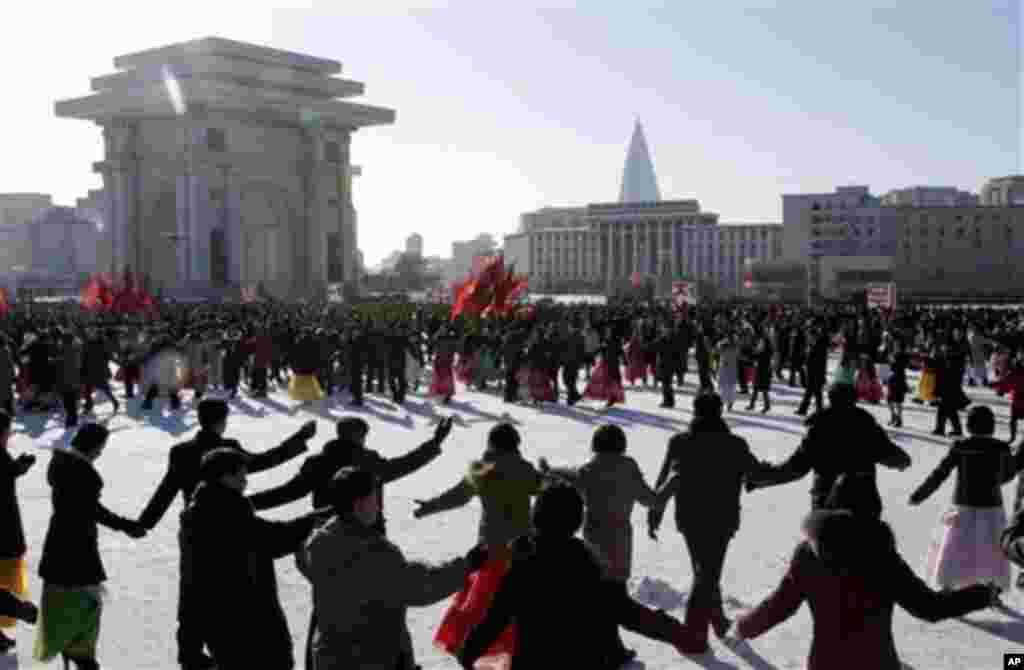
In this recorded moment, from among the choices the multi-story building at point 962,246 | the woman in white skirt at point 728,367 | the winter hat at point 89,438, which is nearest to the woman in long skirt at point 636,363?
the woman in white skirt at point 728,367

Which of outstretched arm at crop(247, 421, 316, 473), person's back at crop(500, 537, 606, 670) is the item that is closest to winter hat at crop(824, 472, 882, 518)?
person's back at crop(500, 537, 606, 670)

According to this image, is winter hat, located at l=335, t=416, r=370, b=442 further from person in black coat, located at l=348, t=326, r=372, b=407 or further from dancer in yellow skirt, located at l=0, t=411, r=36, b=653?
person in black coat, located at l=348, t=326, r=372, b=407

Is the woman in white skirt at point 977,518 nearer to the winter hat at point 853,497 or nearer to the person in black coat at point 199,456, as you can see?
the winter hat at point 853,497

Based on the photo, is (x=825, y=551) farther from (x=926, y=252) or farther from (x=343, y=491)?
(x=926, y=252)

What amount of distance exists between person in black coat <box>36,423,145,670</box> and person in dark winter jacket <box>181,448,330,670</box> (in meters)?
1.19

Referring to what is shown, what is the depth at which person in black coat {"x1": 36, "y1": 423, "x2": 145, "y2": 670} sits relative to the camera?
5445mm

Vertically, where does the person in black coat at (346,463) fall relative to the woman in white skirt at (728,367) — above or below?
above

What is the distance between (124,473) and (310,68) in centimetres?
6378

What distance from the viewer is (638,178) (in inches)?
7736

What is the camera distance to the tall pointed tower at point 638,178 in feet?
642

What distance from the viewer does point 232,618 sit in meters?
4.36

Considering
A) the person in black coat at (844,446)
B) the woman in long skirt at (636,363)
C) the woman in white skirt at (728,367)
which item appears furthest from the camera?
the woman in long skirt at (636,363)

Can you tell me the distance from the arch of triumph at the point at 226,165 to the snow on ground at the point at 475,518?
154 feet

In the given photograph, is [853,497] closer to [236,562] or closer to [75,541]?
[236,562]
